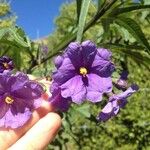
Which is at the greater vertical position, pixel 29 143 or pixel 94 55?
pixel 94 55

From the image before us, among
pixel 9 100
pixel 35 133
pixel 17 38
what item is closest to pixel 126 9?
pixel 17 38

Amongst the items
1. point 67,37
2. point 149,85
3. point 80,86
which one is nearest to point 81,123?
point 149,85

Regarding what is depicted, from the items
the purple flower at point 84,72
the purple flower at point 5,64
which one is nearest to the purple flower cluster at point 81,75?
the purple flower at point 84,72

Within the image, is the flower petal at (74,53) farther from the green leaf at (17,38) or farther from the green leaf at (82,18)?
the green leaf at (17,38)

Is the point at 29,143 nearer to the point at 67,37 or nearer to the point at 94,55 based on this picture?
the point at 94,55

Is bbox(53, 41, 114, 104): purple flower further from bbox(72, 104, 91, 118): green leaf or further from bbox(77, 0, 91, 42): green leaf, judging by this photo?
bbox(72, 104, 91, 118): green leaf

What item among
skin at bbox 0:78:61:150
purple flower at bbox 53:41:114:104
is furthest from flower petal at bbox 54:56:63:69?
skin at bbox 0:78:61:150
